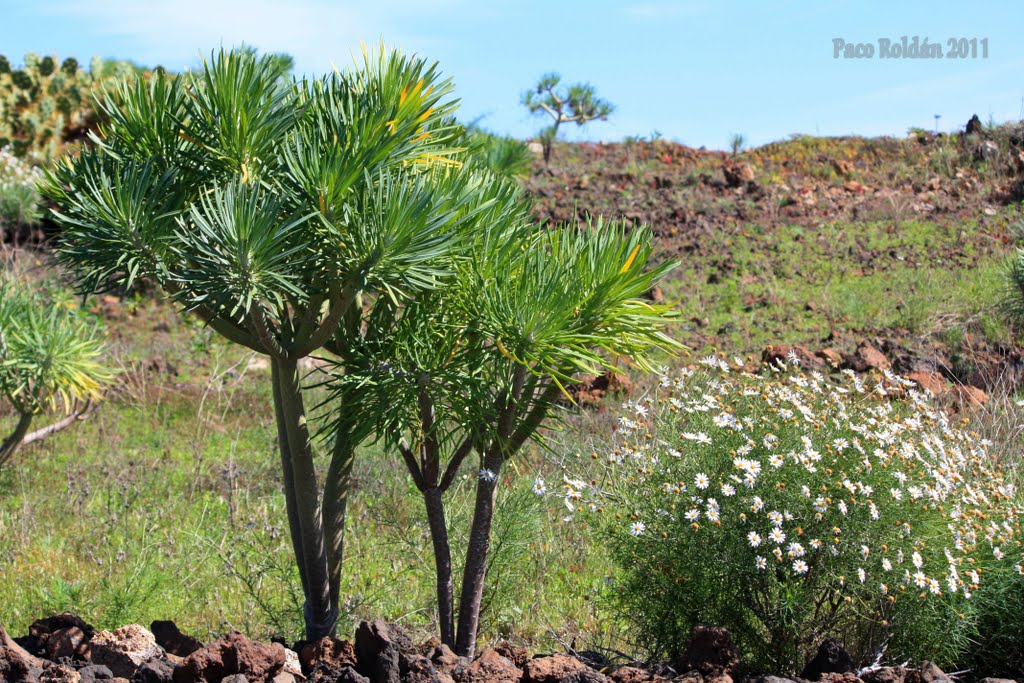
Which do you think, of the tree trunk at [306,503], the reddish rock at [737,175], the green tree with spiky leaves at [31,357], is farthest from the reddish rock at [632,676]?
the reddish rock at [737,175]

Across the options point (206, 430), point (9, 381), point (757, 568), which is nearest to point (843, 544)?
point (757, 568)

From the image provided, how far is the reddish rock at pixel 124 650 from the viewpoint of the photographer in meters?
2.80

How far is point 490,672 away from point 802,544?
3.36 ft

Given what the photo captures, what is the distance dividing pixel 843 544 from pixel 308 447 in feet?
5.49

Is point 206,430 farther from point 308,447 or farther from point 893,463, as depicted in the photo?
point 893,463

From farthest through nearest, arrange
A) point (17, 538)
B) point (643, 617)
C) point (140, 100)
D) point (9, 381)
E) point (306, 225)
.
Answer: point (17, 538) → point (9, 381) → point (643, 617) → point (140, 100) → point (306, 225)

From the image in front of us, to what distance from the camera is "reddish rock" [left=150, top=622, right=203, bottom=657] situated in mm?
3078

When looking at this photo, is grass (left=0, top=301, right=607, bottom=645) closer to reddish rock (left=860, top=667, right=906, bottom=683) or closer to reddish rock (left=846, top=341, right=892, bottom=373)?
reddish rock (left=860, top=667, right=906, bottom=683)

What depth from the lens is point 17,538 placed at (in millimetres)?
4660

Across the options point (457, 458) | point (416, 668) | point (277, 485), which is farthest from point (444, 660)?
point (277, 485)

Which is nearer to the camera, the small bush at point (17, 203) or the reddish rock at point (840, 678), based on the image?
the reddish rock at point (840, 678)

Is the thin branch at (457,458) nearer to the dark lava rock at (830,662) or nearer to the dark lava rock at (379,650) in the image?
the dark lava rock at (379,650)

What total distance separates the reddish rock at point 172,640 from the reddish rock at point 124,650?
211mm

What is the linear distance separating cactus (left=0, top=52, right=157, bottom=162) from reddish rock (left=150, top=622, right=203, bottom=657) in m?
12.6
